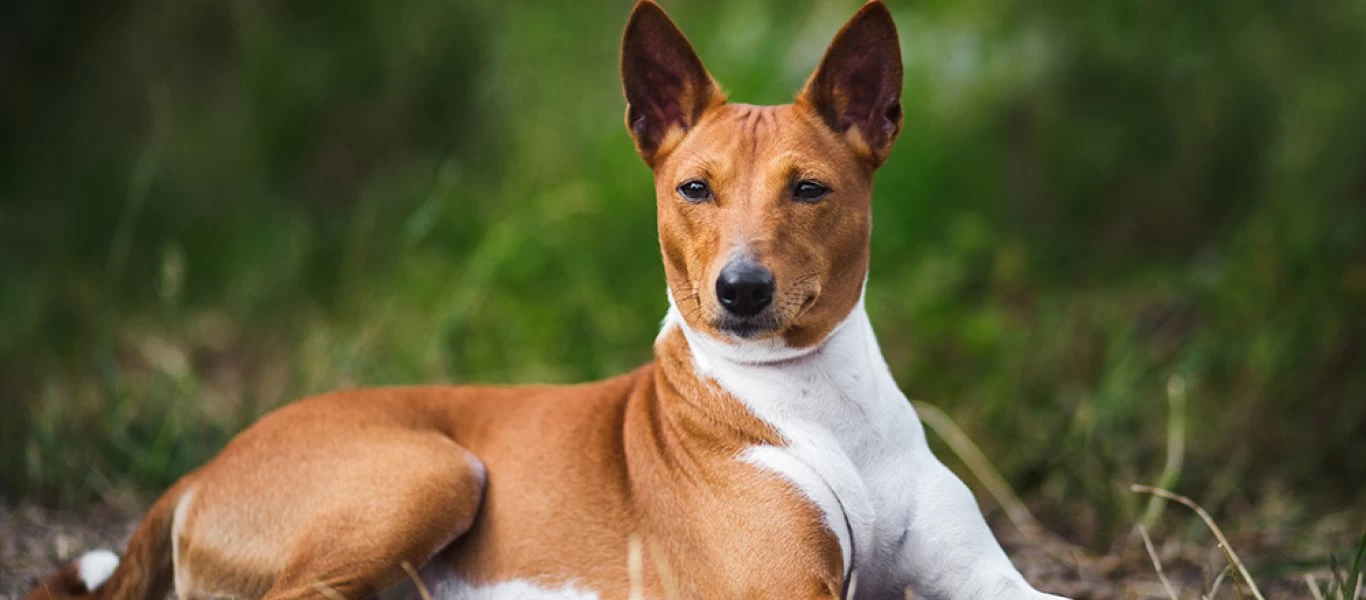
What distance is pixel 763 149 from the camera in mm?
3850

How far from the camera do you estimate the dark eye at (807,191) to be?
12.4 feet

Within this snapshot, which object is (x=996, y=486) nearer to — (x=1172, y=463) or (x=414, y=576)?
(x=1172, y=463)

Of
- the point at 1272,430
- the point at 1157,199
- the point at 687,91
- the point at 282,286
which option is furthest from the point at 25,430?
the point at 1157,199

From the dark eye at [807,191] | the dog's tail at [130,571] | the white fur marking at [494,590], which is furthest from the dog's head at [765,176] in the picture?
the dog's tail at [130,571]

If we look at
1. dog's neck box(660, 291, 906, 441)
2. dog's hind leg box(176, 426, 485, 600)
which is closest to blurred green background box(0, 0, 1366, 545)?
dog's hind leg box(176, 426, 485, 600)

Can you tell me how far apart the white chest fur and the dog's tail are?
1713mm

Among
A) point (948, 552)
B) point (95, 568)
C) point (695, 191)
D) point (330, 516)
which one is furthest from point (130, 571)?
point (948, 552)

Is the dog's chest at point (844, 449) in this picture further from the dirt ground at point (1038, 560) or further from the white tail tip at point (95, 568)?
the white tail tip at point (95, 568)

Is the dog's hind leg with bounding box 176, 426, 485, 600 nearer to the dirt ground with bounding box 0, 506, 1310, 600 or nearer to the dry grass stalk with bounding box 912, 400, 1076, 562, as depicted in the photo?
the dirt ground with bounding box 0, 506, 1310, 600

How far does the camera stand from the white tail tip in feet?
13.5

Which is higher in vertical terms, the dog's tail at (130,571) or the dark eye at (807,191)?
the dark eye at (807,191)

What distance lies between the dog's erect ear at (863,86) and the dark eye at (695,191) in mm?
423

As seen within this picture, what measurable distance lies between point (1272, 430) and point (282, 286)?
539cm

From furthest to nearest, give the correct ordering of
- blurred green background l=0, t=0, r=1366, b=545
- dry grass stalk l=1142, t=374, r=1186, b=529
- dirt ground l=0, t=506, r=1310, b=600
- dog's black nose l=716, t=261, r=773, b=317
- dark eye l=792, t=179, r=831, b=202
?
blurred green background l=0, t=0, r=1366, b=545
dry grass stalk l=1142, t=374, r=1186, b=529
dirt ground l=0, t=506, r=1310, b=600
dark eye l=792, t=179, r=831, b=202
dog's black nose l=716, t=261, r=773, b=317
